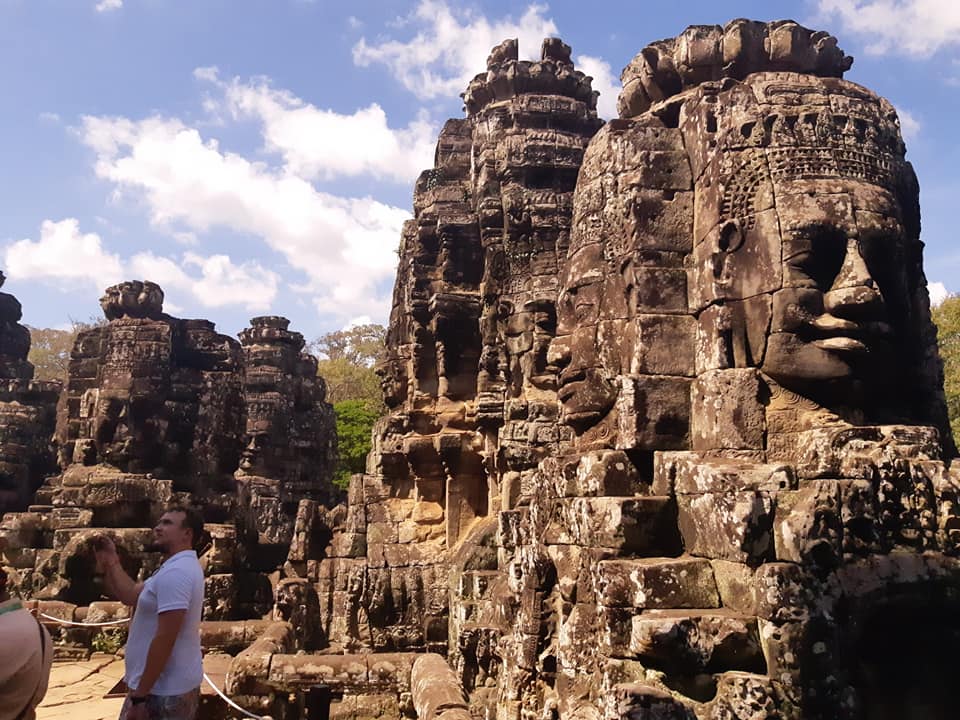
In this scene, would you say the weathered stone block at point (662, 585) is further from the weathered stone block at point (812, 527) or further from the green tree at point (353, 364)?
the green tree at point (353, 364)

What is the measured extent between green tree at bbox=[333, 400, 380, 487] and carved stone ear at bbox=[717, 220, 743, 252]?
87.3 ft

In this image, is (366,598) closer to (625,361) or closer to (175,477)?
(175,477)

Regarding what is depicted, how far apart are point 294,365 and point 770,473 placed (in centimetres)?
1809

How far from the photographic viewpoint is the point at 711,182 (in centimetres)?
497

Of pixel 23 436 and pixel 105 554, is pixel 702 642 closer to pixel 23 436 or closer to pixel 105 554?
pixel 105 554

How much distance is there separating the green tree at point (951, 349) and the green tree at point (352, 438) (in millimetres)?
19499

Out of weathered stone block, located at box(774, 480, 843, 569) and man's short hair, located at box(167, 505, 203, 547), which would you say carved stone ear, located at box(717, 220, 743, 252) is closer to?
weathered stone block, located at box(774, 480, 843, 569)

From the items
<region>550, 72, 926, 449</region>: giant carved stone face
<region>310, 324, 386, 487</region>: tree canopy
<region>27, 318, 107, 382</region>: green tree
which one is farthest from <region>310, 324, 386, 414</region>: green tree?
<region>550, 72, 926, 449</region>: giant carved stone face

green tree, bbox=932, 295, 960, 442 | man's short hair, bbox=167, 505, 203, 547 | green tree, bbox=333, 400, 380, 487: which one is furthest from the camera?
green tree, bbox=333, 400, 380, 487

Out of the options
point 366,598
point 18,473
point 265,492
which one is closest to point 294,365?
point 265,492

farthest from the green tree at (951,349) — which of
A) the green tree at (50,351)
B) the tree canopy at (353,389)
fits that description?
the green tree at (50,351)

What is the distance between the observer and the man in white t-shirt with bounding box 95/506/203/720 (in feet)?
11.2

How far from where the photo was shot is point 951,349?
68.7ft

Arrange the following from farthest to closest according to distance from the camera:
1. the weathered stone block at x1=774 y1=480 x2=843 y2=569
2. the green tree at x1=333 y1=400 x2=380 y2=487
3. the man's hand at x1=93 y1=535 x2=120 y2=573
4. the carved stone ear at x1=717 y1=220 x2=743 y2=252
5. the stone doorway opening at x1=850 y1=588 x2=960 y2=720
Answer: the green tree at x1=333 y1=400 x2=380 y2=487 < the carved stone ear at x1=717 y1=220 x2=743 y2=252 < the man's hand at x1=93 y1=535 x2=120 y2=573 < the stone doorway opening at x1=850 y1=588 x2=960 y2=720 < the weathered stone block at x1=774 y1=480 x2=843 y2=569
